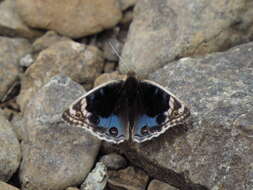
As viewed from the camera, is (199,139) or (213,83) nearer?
(199,139)

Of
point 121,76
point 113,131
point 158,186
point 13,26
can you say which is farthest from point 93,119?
point 13,26

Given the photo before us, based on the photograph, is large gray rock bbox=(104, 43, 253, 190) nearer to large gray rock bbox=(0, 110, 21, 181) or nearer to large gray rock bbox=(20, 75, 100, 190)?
A: large gray rock bbox=(20, 75, 100, 190)

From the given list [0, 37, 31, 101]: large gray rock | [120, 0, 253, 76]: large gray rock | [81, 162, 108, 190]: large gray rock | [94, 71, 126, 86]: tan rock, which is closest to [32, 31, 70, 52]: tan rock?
[0, 37, 31, 101]: large gray rock

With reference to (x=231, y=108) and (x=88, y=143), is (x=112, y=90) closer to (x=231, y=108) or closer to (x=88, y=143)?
(x=88, y=143)

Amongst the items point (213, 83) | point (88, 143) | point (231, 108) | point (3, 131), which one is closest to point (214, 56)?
point (213, 83)

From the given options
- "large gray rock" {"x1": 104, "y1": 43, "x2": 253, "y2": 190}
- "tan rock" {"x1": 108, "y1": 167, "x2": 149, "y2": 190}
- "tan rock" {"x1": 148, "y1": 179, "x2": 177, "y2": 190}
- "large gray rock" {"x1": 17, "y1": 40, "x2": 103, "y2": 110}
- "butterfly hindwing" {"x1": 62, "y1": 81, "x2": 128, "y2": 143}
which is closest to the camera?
"large gray rock" {"x1": 104, "y1": 43, "x2": 253, "y2": 190}

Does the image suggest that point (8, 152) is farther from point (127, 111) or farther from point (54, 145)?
point (127, 111)
